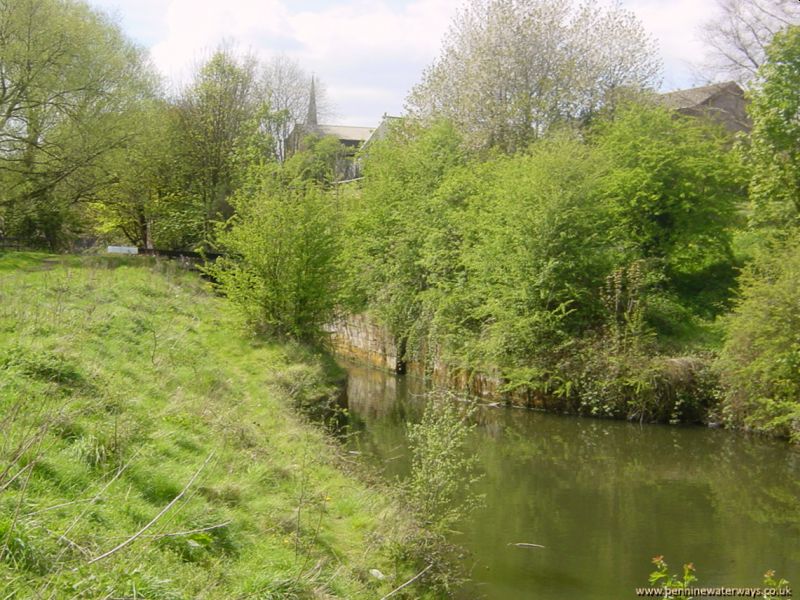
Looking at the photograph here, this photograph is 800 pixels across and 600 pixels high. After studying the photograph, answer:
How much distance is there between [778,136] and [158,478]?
20268mm

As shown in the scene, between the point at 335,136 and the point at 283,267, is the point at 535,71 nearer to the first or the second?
the point at 283,267

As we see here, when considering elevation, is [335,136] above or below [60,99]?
above

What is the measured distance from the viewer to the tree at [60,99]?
23781 millimetres

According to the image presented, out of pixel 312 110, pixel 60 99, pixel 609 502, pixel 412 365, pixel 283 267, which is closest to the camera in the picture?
pixel 609 502

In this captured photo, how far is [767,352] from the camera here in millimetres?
15828

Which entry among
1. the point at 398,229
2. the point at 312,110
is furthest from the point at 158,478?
the point at 312,110

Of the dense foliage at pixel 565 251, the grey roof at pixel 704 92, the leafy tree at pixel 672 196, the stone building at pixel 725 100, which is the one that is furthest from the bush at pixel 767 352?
the stone building at pixel 725 100

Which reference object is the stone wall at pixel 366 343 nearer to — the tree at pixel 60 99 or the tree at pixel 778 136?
the tree at pixel 60 99

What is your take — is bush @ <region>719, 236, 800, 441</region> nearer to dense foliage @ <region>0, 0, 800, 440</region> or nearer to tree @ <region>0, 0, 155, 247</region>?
dense foliage @ <region>0, 0, 800, 440</region>

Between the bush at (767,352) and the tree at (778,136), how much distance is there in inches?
197

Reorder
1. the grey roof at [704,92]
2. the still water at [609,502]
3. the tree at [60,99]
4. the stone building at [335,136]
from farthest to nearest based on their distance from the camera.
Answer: the stone building at [335,136] → the grey roof at [704,92] → the tree at [60,99] → the still water at [609,502]

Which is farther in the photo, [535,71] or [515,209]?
[535,71]

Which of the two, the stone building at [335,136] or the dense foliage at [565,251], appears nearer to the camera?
the dense foliage at [565,251]

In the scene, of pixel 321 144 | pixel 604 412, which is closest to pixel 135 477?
pixel 604 412
